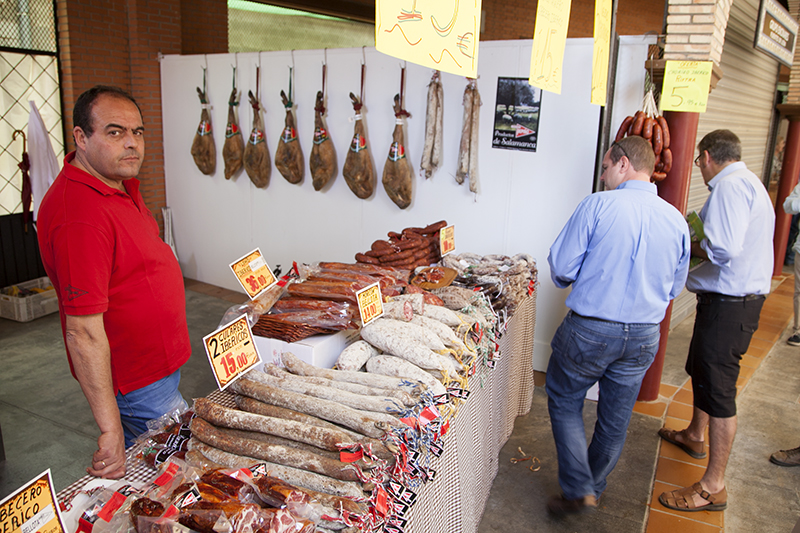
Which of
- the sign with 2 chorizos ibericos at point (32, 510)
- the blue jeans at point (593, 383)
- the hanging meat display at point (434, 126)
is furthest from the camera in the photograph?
the hanging meat display at point (434, 126)

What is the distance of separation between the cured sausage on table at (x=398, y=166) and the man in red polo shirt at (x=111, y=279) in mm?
3170

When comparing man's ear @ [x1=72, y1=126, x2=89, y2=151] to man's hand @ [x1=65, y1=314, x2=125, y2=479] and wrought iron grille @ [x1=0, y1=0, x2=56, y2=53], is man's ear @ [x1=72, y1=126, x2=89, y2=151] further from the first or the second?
wrought iron grille @ [x1=0, y1=0, x2=56, y2=53]

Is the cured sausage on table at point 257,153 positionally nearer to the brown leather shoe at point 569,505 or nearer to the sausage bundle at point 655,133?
the sausage bundle at point 655,133

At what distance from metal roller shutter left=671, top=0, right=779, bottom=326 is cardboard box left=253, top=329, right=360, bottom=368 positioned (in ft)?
14.7

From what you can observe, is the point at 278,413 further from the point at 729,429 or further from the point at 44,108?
the point at 44,108

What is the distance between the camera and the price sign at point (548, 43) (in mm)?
2494

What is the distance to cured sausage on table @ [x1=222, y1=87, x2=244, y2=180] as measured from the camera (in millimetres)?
6301

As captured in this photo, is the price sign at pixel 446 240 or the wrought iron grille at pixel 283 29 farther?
the wrought iron grille at pixel 283 29

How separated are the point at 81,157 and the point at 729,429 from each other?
3.44 meters

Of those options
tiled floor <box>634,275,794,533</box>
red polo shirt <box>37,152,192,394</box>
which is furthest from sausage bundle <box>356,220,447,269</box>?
tiled floor <box>634,275,794,533</box>

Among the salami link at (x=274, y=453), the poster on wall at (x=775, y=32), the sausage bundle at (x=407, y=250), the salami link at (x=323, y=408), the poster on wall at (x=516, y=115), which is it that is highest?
the poster on wall at (x=775, y=32)

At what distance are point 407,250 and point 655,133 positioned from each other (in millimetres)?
1915

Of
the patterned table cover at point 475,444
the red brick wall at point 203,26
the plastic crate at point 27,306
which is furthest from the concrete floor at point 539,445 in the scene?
the red brick wall at point 203,26

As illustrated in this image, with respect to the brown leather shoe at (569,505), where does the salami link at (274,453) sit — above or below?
above
